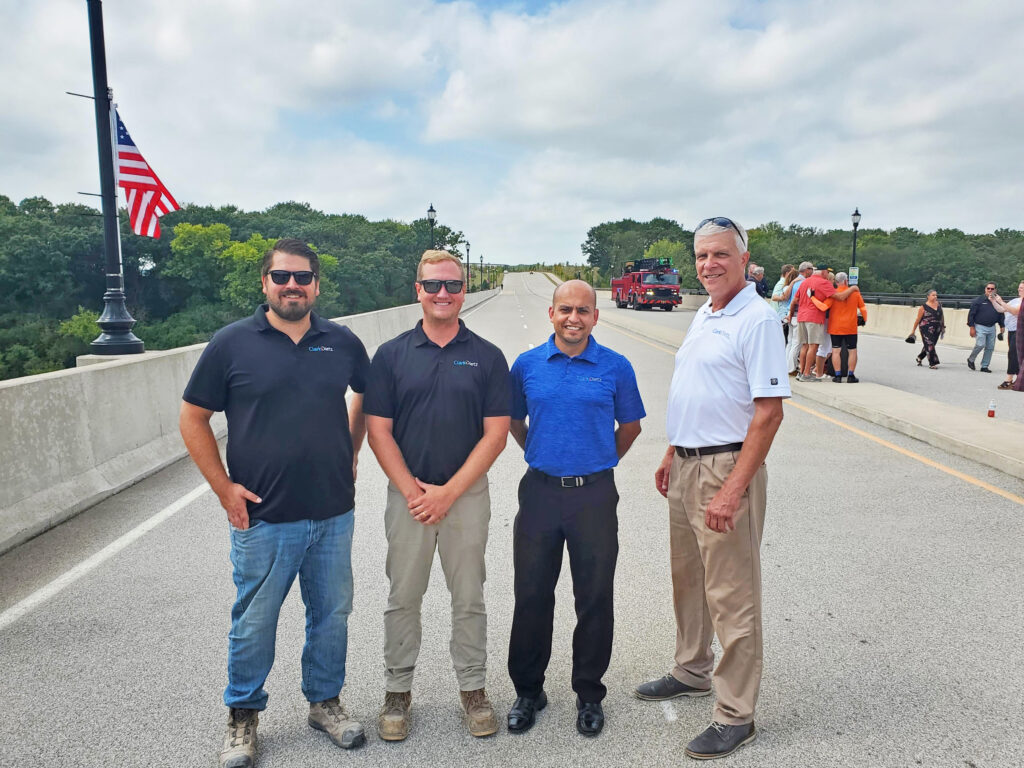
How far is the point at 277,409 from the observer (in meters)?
3.18

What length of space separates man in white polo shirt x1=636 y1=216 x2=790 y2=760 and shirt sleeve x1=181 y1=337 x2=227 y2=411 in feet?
6.22

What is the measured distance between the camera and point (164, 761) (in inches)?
121

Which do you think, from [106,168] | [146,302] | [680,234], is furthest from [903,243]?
[106,168]

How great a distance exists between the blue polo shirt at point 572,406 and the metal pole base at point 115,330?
28.8 ft

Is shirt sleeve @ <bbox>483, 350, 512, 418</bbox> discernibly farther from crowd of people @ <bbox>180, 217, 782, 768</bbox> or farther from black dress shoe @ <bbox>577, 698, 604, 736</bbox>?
black dress shoe @ <bbox>577, 698, 604, 736</bbox>

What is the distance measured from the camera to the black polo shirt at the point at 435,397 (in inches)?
131

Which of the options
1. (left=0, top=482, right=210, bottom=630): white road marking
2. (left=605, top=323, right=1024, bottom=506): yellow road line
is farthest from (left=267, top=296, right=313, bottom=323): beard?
(left=605, top=323, right=1024, bottom=506): yellow road line

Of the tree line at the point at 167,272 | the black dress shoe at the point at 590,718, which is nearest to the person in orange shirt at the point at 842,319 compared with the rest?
the black dress shoe at the point at 590,718

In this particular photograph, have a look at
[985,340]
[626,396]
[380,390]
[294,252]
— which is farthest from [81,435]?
[985,340]

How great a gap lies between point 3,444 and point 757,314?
5.26 m

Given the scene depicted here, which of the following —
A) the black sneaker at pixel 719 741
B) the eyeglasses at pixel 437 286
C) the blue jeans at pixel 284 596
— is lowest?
the black sneaker at pixel 719 741

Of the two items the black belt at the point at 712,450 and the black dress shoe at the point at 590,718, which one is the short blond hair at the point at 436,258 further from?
the black dress shoe at the point at 590,718

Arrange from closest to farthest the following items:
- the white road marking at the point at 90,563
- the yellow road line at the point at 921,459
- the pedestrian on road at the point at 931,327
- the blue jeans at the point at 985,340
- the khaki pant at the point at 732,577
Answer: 1. the khaki pant at the point at 732,577
2. the white road marking at the point at 90,563
3. the yellow road line at the point at 921,459
4. the blue jeans at the point at 985,340
5. the pedestrian on road at the point at 931,327

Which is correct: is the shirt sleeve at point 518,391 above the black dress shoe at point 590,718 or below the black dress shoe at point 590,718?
above
